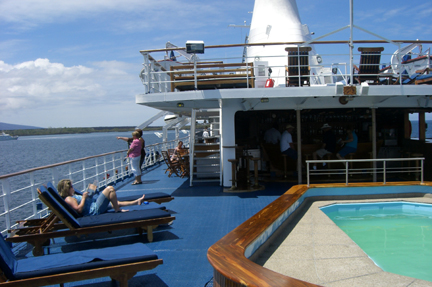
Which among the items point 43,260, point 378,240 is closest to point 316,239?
point 378,240

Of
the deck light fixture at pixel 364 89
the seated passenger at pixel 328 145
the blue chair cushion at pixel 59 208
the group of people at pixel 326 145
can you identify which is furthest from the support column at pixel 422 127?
the blue chair cushion at pixel 59 208

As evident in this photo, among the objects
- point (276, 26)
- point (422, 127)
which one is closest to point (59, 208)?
point (276, 26)

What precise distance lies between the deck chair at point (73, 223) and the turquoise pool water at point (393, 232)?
2874mm

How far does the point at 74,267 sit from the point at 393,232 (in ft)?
15.6

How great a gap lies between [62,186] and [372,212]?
18.0ft

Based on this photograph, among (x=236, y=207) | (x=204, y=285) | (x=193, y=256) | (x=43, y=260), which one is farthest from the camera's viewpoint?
(x=236, y=207)

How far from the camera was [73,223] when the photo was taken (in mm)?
4242

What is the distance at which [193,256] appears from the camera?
418 centimetres

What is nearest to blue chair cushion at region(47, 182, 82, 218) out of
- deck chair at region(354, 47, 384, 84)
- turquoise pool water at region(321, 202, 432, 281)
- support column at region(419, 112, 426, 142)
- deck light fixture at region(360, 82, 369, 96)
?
turquoise pool water at region(321, 202, 432, 281)

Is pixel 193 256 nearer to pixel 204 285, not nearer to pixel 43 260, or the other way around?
pixel 204 285

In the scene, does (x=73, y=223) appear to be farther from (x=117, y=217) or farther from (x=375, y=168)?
(x=375, y=168)

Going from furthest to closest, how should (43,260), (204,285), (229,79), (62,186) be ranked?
(229,79) < (62,186) < (204,285) < (43,260)

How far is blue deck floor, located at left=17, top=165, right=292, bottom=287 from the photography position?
143 inches

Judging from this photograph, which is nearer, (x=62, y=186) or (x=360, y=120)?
(x=62, y=186)
